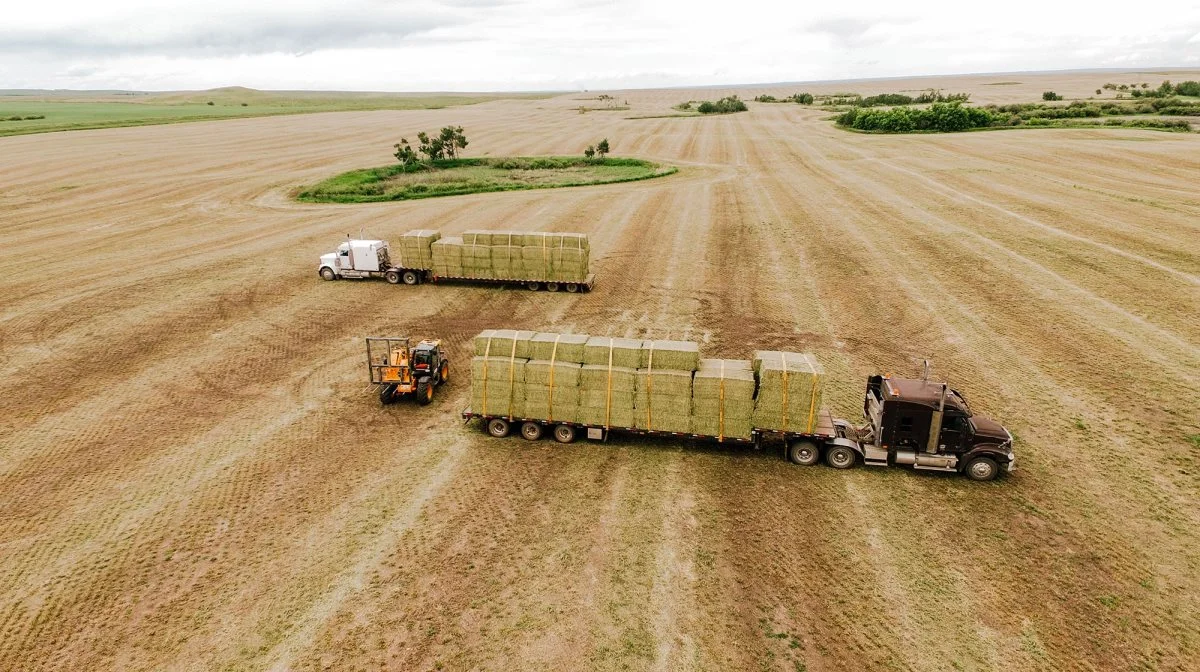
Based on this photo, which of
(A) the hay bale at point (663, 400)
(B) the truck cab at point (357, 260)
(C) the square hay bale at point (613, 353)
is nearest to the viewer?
(A) the hay bale at point (663, 400)

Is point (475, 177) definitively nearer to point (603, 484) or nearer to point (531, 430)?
point (531, 430)

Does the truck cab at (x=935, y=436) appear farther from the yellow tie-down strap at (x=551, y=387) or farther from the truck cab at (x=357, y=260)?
the truck cab at (x=357, y=260)

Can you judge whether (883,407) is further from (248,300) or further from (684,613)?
(248,300)

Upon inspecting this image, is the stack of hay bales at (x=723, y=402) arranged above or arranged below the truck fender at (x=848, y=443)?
above

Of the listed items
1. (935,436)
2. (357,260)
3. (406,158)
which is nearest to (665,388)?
(935,436)

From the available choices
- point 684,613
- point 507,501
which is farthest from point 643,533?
point 507,501

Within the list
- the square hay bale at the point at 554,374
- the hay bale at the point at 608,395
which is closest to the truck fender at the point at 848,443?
the hay bale at the point at 608,395

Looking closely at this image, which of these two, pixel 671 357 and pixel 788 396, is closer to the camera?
pixel 788 396
